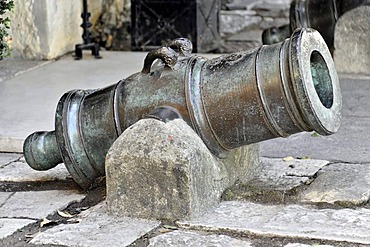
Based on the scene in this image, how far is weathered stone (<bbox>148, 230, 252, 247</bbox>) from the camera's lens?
408 centimetres

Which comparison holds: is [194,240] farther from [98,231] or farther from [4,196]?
[4,196]

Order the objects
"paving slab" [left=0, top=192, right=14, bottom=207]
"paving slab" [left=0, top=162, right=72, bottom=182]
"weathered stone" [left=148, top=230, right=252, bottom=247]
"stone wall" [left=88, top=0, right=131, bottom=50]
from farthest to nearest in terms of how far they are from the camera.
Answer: "stone wall" [left=88, top=0, right=131, bottom=50] < "paving slab" [left=0, top=162, right=72, bottom=182] < "paving slab" [left=0, top=192, right=14, bottom=207] < "weathered stone" [left=148, top=230, right=252, bottom=247]

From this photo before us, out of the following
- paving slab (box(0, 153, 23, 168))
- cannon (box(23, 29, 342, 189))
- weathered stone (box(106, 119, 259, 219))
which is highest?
cannon (box(23, 29, 342, 189))

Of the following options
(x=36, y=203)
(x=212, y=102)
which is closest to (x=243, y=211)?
(x=212, y=102)

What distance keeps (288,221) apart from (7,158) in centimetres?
202

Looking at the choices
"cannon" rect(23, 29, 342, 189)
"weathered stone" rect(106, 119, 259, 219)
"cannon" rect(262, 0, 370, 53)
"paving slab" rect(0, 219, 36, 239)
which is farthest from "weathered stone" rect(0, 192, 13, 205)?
"cannon" rect(262, 0, 370, 53)

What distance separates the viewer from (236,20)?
11102 mm

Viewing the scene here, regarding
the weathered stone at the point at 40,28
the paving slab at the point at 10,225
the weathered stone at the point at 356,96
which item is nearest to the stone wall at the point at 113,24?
the weathered stone at the point at 40,28

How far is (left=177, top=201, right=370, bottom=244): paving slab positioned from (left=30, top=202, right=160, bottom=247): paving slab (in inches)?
7.9

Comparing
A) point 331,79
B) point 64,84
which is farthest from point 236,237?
→ point 64,84

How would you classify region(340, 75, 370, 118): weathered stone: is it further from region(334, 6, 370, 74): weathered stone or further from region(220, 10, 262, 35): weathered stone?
region(220, 10, 262, 35): weathered stone

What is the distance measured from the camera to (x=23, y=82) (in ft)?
25.0

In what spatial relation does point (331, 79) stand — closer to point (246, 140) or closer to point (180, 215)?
point (246, 140)

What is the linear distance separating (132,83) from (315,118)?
882 millimetres
